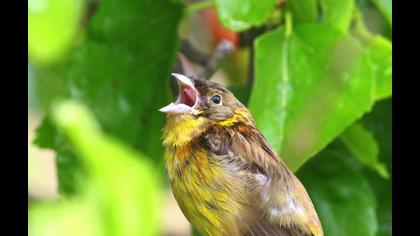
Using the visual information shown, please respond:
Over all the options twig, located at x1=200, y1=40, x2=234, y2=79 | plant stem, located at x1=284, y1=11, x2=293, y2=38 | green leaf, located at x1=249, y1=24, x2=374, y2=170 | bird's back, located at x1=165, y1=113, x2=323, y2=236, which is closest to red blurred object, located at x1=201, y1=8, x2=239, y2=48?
twig, located at x1=200, y1=40, x2=234, y2=79

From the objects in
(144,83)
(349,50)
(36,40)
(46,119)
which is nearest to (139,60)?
(144,83)

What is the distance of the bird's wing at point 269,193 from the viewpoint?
1.81 meters

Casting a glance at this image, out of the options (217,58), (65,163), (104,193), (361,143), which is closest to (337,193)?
(361,143)

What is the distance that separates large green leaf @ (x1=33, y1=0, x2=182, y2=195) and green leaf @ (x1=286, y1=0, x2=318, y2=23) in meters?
0.35

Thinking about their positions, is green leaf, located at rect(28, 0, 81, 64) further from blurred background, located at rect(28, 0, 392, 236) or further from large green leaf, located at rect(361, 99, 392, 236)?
large green leaf, located at rect(361, 99, 392, 236)

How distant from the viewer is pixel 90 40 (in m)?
2.25

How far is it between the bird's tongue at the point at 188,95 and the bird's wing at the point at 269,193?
19 centimetres

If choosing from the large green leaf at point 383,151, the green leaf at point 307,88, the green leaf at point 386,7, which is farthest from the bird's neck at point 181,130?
the large green leaf at point 383,151

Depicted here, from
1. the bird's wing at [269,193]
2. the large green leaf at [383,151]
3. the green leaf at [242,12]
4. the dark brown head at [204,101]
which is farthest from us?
the large green leaf at [383,151]

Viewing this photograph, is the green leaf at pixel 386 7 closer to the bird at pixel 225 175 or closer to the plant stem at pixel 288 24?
the plant stem at pixel 288 24

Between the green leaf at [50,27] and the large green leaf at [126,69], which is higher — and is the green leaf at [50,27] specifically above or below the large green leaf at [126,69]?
above

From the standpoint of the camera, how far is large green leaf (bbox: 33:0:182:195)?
88.0 inches

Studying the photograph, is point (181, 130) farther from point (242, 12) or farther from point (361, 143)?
point (361, 143)

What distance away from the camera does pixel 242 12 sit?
6.53 feet
